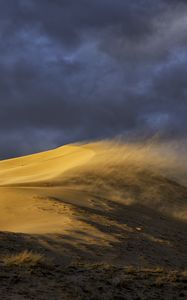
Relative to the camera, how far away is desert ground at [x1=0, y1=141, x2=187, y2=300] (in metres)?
14.3

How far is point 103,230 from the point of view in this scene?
31.6 meters

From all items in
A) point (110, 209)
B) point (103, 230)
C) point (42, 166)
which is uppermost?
point (42, 166)

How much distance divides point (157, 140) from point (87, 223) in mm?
22039

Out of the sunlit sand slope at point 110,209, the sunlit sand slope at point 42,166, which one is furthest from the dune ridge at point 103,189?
the sunlit sand slope at point 42,166

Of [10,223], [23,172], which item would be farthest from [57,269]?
[23,172]

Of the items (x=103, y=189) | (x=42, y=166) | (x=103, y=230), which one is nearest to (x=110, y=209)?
(x=103, y=230)

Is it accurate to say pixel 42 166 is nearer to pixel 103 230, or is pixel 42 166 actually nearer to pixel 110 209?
pixel 110 209

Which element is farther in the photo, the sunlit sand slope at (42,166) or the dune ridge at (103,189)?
the sunlit sand slope at (42,166)

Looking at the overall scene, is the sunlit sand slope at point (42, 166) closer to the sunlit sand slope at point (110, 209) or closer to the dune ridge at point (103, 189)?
the sunlit sand slope at point (110, 209)

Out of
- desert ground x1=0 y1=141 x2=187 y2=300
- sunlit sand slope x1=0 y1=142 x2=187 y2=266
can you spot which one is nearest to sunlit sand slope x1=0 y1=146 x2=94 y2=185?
desert ground x1=0 y1=141 x2=187 y2=300

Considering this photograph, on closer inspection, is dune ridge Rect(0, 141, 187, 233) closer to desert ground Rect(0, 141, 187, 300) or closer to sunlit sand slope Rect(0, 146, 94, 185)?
desert ground Rect(0, 141, 187, 300)

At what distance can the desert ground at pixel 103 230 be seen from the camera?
46.8 ft

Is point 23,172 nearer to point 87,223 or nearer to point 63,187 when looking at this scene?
point 63,187

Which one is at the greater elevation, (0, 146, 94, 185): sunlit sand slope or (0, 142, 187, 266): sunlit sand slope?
(0, 146, 94, 185): sunlit sand slope
